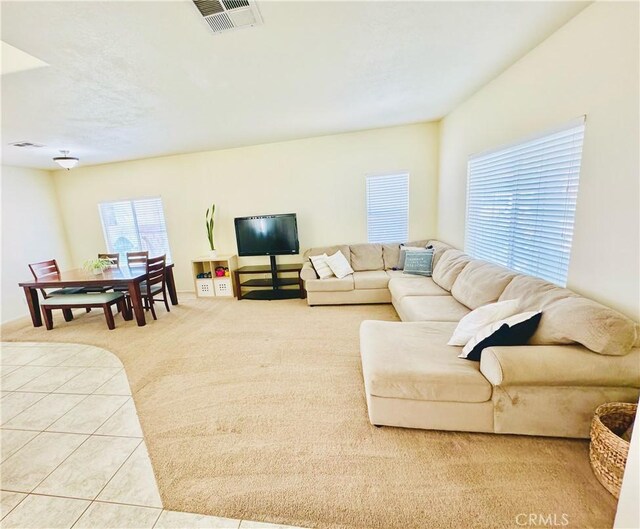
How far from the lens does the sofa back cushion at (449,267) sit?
3080 millimetres

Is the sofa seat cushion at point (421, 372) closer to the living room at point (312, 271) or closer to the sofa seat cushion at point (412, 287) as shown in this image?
the living room at point (312, 271)

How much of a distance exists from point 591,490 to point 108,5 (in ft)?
11.5

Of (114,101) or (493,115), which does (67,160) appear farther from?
(493,115)

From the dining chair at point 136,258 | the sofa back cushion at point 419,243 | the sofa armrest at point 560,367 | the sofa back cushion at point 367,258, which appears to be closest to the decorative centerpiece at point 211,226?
the dining chair at point 136,258

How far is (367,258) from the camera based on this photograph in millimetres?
4391

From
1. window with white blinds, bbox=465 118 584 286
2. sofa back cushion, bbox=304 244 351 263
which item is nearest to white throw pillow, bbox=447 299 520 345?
window with white blinds, bbox=465 118 584 286

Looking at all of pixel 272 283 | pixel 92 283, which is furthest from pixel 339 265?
pixel 92 283

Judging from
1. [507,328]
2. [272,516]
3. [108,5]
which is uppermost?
[108,5]

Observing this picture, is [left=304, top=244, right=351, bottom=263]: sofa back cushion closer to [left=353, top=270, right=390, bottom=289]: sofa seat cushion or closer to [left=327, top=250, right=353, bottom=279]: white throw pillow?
[left=327, top=250, right=353, bottom=279]: white throw pillow

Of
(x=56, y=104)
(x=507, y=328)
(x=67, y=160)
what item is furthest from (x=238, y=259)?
(x=507, y=328)

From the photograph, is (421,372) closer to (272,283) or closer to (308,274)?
(308,274)

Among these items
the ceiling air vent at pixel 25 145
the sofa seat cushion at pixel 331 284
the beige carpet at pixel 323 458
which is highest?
the ceiling air vent at pixel 25 145

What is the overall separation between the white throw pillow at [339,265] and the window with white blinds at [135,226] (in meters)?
3.45

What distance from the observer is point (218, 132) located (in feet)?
12.3
